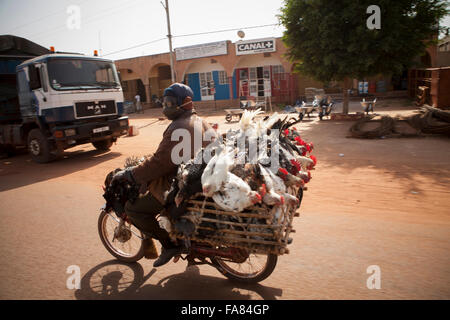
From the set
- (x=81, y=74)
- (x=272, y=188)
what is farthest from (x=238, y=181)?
(x=81, y=74)

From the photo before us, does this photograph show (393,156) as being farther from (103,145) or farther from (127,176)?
(103,145)

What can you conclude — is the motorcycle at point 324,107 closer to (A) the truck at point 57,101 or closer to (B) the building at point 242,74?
(B) the building at point 242,74

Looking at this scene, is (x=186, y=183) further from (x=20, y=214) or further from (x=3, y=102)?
(x=3, y=102)

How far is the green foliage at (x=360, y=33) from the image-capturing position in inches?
437

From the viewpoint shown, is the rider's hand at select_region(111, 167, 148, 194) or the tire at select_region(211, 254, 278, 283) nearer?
the tire at select_region(211, 254, 278, 283)

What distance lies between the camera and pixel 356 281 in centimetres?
277

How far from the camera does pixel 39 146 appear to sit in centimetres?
930

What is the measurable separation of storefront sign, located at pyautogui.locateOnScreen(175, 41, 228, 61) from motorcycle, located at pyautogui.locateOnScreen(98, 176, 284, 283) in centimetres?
2297

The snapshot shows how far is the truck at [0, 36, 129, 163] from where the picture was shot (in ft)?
28.0

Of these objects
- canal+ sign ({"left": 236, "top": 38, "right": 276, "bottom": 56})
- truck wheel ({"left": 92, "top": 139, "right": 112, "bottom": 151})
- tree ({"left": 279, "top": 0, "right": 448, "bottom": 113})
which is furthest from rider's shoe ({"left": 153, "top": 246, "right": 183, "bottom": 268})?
canal+ sign ({"left": 236, "top": 38, "right": 276, "bottom": 56})

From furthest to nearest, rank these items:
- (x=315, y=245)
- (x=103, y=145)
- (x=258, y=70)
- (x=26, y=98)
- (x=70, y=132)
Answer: (x=258, y=70), (x=103, y=145), (x=26, y=98), (x=70, y=132), (x=315, y=245)

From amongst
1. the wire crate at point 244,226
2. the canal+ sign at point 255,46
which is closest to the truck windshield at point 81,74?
the wire crate at point 244,226

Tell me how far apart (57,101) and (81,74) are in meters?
1.23

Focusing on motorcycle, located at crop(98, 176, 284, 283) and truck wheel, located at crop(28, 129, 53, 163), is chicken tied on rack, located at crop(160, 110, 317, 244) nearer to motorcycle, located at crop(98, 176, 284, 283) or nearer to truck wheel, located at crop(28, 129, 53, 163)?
motorcycle, located at crop(98, 176, 284, 283)
